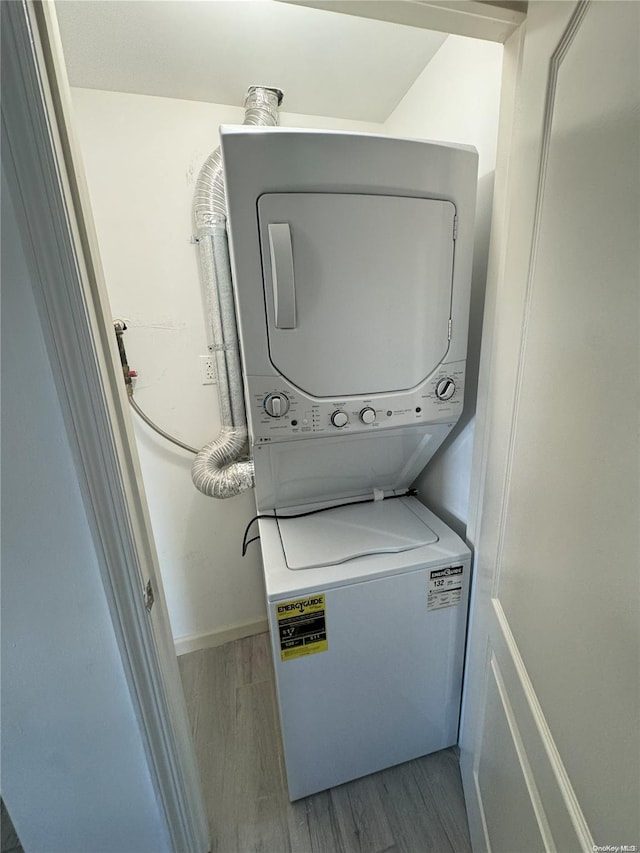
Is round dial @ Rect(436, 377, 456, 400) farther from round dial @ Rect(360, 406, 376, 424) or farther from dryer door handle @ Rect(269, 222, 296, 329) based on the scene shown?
dryer door handle @ Rect(269, 222, 296, 329)

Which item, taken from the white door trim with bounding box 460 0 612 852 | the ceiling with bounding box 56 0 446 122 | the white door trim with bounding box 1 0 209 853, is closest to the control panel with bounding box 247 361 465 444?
the white door trim with bounding box 460 0 612 852

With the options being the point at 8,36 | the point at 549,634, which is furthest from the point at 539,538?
the point at 8,36

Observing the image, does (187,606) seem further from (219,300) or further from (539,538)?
(539,538)

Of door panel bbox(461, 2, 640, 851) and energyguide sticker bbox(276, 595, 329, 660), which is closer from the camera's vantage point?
door panel bbox(461, 2, 640, 851)

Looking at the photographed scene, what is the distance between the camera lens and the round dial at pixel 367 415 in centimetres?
103

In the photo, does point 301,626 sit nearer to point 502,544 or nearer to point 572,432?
point 502,544

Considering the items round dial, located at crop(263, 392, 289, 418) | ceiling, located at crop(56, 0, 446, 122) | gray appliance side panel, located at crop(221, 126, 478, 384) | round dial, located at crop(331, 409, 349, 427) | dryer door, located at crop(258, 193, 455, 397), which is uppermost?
ceiling, located at crop(56, 0, 446, 122)

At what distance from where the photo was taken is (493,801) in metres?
0.95

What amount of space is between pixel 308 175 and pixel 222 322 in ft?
2.71

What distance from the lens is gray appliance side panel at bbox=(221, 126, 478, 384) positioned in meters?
0.79

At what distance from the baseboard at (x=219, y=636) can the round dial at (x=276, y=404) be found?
5.09 ft

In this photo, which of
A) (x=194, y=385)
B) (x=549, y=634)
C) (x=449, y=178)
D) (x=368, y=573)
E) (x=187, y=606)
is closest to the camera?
(x=549, y=634)

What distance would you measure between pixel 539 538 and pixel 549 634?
17 centimetres

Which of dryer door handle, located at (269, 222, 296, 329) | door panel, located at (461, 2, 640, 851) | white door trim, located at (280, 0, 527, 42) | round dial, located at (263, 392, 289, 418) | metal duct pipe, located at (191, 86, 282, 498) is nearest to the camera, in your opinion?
door panel, located at (461, 2, 640, 851)
